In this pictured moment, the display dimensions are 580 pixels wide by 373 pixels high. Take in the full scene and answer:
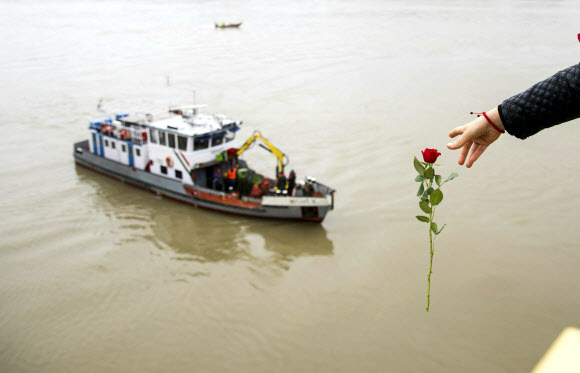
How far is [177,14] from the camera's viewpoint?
56156 millimetres

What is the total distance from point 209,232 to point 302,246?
2.55m

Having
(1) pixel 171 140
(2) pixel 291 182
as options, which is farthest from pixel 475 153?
(1) pixel 171 140

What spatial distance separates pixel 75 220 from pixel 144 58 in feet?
73.5

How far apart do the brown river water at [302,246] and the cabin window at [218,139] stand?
6.51 ft

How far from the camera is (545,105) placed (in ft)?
6.15

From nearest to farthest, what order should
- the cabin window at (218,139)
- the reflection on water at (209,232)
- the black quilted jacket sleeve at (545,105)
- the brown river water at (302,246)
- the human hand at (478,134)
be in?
the black quilted jacket sleeve at (545,105) < the human hand at (478,134) < the brown river water at (302,246) < the reflection on water at (209,232) < the cabin window at (218,139)

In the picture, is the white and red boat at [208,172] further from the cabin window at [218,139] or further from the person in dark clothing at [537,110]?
the person in dark clothing at [537,110]

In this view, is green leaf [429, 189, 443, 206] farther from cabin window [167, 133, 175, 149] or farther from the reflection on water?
cabin window [167, 133, 175, 149]

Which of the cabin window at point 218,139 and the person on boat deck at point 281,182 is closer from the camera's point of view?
the person on boat deck at point 281,182

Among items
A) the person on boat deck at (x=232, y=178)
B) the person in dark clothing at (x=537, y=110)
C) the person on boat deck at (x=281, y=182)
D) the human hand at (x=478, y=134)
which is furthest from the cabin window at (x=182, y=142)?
the person in dark clothing at (x=537, y=110)

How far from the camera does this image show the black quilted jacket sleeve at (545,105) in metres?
1.80

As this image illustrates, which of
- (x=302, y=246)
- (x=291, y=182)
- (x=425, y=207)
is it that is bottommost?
(x=302, y=246)

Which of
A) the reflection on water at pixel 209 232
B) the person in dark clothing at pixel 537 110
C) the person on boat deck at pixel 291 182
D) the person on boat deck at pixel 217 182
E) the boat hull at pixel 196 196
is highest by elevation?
the person in dark clothing at pixel 537 110

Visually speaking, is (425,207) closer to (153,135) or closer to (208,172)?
(208,172)
